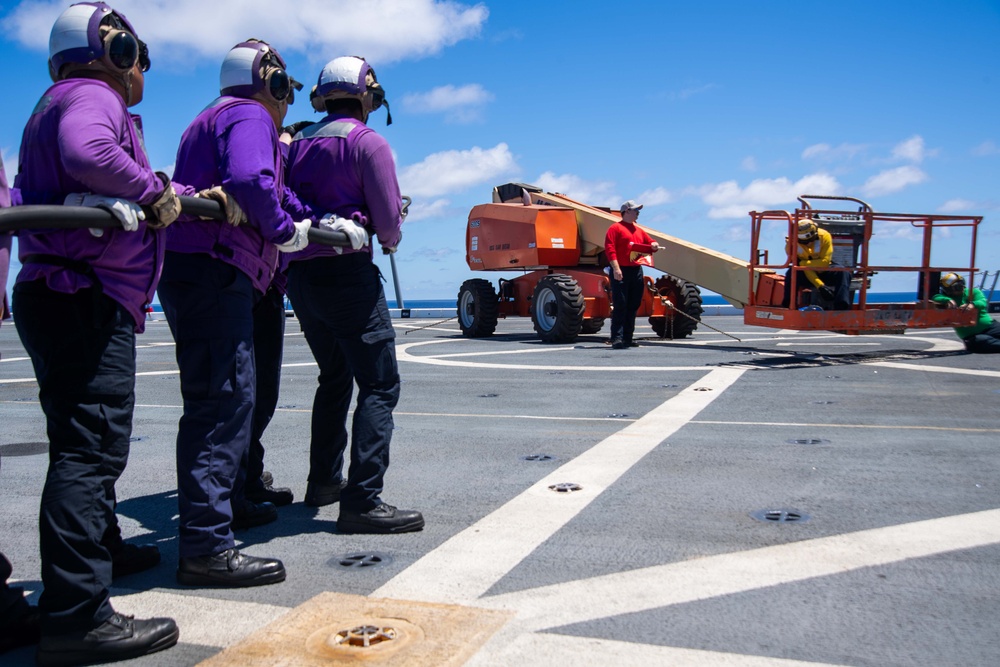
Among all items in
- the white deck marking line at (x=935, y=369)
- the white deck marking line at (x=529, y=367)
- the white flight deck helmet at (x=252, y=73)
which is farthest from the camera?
the white deck marking line at (x=529, y=367)

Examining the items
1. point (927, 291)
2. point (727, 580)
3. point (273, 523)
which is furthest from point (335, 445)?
point (927, 291)

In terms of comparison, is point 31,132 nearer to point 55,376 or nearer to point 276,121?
point 55,376

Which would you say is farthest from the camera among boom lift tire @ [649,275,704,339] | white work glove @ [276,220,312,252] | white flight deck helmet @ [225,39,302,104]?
boom lift tire @ [649,275,704,339]

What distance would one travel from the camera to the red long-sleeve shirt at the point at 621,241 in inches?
450

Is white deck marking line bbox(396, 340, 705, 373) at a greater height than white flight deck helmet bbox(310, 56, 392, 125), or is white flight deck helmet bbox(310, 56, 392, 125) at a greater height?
white flight deck helmet bbox(310, 56, 392, 125)

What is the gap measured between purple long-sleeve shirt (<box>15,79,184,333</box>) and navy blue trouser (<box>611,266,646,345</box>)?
30.5 ft

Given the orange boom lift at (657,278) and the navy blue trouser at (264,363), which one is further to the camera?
the orange boom lift at (657,278)

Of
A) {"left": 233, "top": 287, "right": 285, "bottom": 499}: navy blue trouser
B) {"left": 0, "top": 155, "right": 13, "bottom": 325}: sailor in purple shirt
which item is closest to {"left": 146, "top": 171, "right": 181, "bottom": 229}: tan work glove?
{"left": 0, "top": 155, "right": 13, "bottom": 325}: sailor in purple shirt

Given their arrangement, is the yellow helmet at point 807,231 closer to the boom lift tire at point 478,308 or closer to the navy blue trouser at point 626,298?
the navy blue trouser at point 626,298

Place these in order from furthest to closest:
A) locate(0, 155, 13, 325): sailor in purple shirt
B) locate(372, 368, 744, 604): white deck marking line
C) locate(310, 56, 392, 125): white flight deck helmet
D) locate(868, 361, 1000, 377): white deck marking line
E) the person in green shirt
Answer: the person in green shirt, locate(868, 361, 1000, 377): white deck marking line, locate(310, 56, 392, 125): white flight deck helmet, locate(372, 368, 744, 604): white deck marking line, locate(0, 155, 13, 325): sailor in purple shirt

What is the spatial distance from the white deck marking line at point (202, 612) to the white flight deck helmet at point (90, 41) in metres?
1.70

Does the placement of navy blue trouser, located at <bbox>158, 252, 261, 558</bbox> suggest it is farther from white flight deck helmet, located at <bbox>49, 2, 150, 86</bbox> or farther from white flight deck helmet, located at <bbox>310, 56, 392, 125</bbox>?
white flight deck helmet, located at <bbox>310, 56, 392, 125</bbox>

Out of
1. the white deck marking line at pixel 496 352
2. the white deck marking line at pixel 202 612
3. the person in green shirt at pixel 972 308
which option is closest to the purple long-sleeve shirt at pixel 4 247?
A: the white deck marking line at pixel 202 612

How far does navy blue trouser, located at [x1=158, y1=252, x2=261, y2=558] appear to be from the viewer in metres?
2.92
